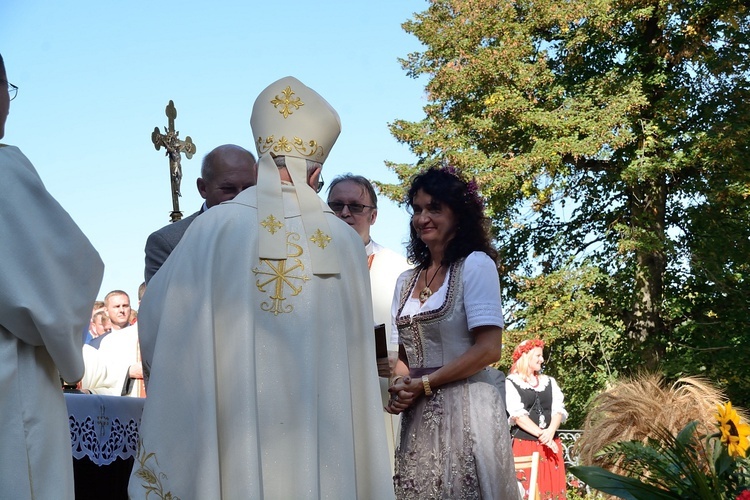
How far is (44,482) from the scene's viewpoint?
324 cm

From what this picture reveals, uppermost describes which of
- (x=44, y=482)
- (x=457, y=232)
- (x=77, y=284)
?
(x=457, y=232)

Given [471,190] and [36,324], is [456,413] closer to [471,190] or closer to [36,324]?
[471,190]

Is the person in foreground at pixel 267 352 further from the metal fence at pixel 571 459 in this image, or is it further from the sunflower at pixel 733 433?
the metal fence at pixel 571 459

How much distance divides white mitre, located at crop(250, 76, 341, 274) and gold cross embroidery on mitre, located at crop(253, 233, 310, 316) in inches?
1.4

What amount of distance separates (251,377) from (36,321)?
0.78m

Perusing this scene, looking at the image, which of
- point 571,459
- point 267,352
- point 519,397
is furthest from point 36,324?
point 571,459

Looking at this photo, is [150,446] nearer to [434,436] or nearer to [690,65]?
[434,436]

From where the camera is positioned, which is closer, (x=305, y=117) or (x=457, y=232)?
(x=305, y=117)

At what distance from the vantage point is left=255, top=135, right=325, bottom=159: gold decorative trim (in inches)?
158

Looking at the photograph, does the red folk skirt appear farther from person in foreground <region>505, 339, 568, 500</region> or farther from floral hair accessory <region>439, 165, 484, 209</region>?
floral hair accessory <region>439, 165, 484, 209</region>

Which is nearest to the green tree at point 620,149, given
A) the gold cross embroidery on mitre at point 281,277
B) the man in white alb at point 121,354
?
the man in white alb at point 121,354

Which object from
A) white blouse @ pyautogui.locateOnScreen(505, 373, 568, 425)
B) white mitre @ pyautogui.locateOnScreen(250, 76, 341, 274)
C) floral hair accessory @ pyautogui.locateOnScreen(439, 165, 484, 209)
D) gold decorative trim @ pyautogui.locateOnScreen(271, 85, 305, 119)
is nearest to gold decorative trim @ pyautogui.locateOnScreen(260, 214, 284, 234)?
white mitre @ pyautogui.locateOnScreen(250, 76, 341, 274)

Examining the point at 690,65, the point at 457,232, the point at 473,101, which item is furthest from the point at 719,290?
the point at 457,232

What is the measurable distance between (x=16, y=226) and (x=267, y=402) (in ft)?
3.47
